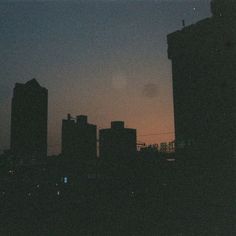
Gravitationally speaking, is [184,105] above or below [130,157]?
above

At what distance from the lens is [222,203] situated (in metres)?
59.2

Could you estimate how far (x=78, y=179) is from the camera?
108 metres

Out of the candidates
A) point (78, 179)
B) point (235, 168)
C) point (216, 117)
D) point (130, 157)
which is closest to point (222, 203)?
point (235, 168)

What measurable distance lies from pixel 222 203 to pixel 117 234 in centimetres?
3374

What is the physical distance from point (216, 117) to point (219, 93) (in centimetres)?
457

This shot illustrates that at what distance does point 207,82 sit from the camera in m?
77.5

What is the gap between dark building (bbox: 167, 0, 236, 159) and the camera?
2665 inches

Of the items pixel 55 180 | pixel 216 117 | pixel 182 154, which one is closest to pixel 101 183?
pixel 55 180

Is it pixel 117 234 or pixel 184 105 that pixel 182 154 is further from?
pixel 117 234

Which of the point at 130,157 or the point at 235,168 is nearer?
the point at 235,168

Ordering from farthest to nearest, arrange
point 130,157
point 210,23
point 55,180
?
point 55,180 → point 130,157 → point 210,23

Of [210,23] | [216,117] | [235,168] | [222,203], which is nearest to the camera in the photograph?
[222,203]

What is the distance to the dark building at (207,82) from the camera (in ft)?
222

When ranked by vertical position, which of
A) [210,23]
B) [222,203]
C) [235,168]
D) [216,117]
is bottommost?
[222,203]
